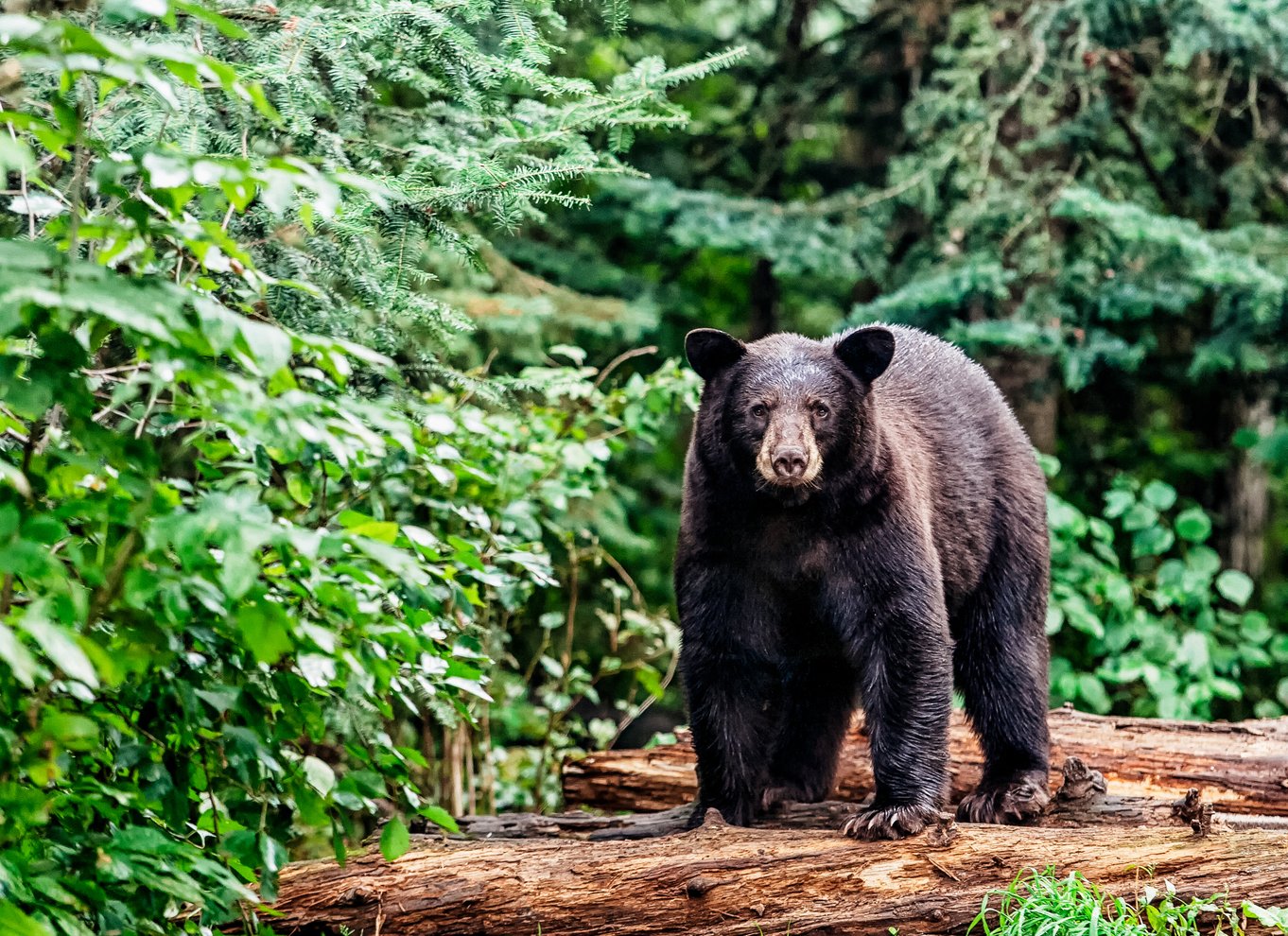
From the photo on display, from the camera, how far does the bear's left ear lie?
4344 millimetres

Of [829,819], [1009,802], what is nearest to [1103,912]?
[1009,802]

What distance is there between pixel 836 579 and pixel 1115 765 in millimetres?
1647

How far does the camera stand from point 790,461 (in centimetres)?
405

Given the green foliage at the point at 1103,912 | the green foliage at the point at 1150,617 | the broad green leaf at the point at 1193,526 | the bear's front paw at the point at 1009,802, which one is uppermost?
the broad green leaf at the point at 1193,526

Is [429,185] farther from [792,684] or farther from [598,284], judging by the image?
[598,284]

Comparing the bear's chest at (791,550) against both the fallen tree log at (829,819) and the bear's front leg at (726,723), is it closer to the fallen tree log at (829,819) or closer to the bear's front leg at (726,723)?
the bear's front leg at (726,723)

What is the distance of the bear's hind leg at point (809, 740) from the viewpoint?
497 cm

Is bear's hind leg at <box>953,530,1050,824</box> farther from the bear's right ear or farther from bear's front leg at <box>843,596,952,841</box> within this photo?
the bear's right ear

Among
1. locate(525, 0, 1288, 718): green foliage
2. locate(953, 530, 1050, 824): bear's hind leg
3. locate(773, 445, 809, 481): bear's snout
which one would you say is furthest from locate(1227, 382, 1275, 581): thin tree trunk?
locate(773, 445, 809, 481): bear's snout

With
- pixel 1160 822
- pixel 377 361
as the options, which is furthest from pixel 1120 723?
pixel 377 361

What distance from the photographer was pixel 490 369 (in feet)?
25.4

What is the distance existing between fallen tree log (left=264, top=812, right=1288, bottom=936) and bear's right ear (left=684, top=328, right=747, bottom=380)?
154cm

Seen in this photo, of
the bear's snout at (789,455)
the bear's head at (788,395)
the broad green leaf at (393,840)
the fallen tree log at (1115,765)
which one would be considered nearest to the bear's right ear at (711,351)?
the bear's head at (788,395)

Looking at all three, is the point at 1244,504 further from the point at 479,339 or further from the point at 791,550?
the point at 791,550
